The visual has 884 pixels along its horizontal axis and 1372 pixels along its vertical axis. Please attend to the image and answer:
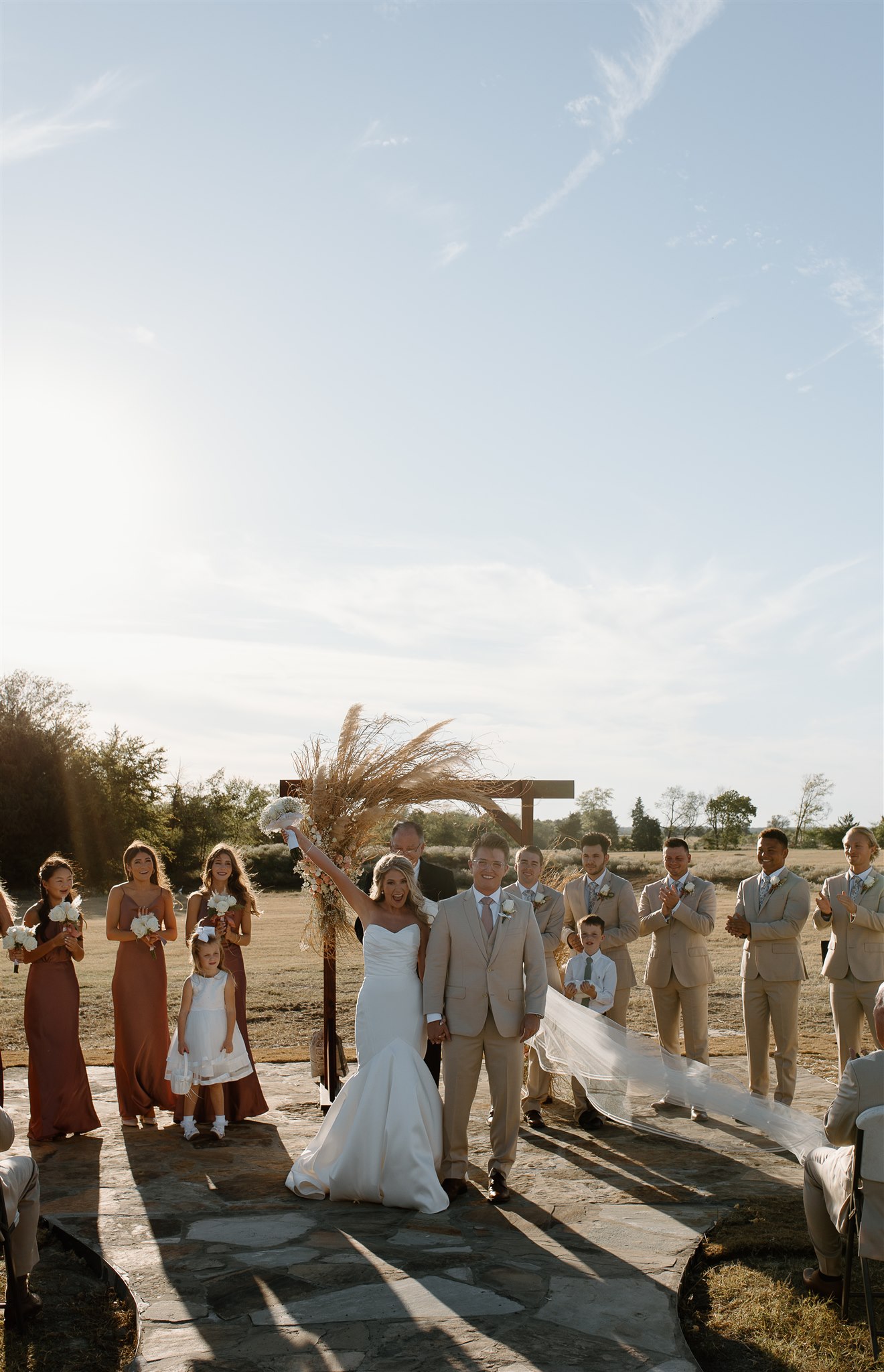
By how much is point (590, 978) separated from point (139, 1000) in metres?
3.61

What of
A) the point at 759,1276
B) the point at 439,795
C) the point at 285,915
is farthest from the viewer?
the point at 285,915

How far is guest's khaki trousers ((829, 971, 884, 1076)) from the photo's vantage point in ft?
28.0

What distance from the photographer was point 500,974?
691cm

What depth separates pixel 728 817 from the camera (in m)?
47.1

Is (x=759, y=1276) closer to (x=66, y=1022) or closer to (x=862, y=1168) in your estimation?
(x=862, y=1168)

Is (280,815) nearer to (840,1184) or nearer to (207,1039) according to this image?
(207,1039)

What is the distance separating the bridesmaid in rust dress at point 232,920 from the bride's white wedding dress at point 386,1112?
1810 mm

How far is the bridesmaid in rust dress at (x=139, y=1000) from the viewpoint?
28.0 feet

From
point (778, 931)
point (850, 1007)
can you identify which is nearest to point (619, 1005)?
point (778, 931)

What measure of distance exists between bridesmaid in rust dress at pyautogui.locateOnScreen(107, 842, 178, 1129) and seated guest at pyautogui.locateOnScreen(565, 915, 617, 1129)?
3.20m

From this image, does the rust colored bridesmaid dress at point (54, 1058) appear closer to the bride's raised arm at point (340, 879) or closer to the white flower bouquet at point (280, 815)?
the white flower bouquet at point (280, 815)

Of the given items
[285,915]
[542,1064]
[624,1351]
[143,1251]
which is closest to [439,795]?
[542,1064]

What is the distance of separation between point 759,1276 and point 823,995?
11.6 meters

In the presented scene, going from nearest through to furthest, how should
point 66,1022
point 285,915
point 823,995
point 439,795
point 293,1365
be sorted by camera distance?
point 293,1365 → point 66,1022 → point 439,795 → point 823,995 → point 285,915
